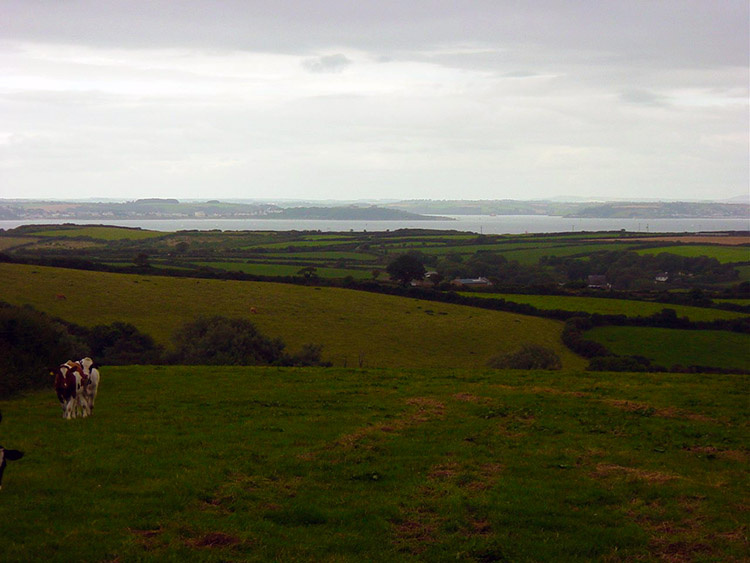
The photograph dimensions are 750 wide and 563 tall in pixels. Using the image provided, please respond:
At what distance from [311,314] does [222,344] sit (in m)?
21.4

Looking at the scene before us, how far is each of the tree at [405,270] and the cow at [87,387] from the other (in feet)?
212

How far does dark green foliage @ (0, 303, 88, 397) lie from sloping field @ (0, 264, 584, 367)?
23760mm

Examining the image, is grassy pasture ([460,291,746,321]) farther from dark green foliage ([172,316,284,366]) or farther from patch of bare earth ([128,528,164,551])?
patch of bare earth ([128,528,164,551])

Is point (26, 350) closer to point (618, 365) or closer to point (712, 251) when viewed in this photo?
point (618, 365)

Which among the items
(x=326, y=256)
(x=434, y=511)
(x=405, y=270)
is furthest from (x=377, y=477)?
(x=326, y=256)

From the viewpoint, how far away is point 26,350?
75.0ft

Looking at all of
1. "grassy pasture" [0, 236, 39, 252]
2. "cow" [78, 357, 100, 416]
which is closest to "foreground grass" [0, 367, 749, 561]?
"cow" [78, 357, 100, 416]

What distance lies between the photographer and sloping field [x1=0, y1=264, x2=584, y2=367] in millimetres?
52031

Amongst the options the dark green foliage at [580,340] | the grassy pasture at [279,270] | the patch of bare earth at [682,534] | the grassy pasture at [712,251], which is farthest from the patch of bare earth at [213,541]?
the grassy pasture at [712,251]

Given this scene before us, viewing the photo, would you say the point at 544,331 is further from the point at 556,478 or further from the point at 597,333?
the point at 556,478

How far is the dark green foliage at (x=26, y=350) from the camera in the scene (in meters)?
21.1

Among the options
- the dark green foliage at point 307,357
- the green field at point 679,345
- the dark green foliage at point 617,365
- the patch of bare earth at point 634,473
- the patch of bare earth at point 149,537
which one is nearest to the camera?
the patch of bare earth at point 149,537

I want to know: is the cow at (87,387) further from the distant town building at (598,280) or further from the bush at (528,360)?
the distant town building at (598,280)

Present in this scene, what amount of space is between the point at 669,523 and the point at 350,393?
41.5ft
